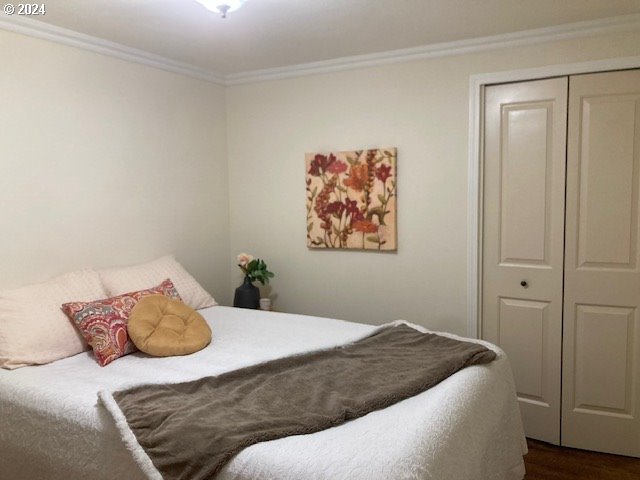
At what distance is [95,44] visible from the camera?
9.61 feet

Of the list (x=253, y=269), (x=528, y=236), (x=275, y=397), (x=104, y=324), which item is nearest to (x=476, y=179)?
(x=528, y=236)

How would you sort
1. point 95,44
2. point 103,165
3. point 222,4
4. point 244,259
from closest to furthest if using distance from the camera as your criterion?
→ point 222,4 < point 95,44 < point 103,165 < point 244,259

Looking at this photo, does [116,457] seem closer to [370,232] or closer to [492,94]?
[370,232]

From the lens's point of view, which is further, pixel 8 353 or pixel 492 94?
pixel 492 94

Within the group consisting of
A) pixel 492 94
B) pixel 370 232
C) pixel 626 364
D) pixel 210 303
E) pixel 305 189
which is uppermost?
pixel 492 94

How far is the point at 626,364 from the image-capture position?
2.86 m

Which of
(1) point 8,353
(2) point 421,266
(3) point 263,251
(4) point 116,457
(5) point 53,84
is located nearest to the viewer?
(4) point 116,457

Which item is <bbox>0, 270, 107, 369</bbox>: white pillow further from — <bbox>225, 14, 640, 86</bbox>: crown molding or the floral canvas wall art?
<bbox>225, 14, 640, 86</bbox>: crown molding

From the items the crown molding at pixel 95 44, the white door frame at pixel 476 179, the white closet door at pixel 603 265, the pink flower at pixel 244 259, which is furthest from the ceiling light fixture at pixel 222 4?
the white closet door at pixel 603 265

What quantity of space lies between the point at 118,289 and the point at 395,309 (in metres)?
1.74

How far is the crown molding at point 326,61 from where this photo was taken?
2.66 m

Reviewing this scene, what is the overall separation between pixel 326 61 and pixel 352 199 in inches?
37.4

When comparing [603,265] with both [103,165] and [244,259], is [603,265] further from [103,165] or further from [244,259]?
[103,165]

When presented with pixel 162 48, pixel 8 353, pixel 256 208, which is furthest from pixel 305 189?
pixel 8 353
